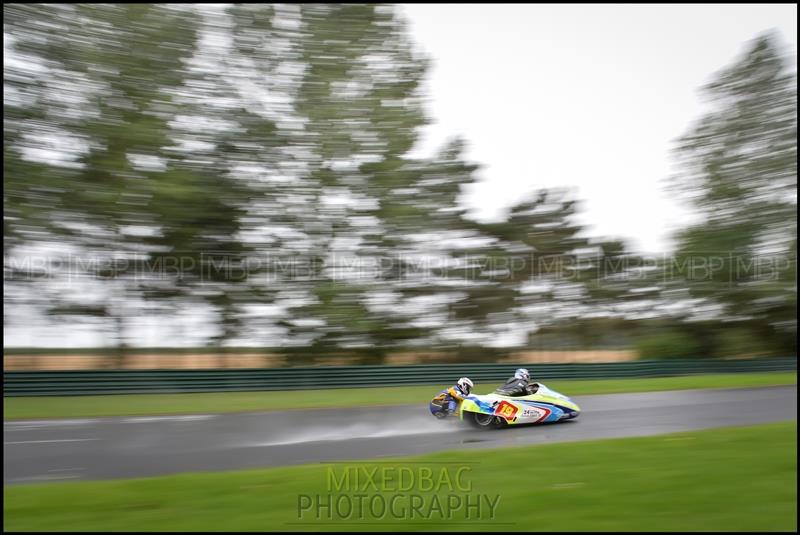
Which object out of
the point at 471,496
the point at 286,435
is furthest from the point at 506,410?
the point at 471,496

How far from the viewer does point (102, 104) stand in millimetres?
18891

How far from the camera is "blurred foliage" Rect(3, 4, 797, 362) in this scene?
18.7m

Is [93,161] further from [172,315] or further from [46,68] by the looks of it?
[172,315]

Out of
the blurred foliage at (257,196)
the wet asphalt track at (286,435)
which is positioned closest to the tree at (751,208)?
the blurred foliage at (257,196)

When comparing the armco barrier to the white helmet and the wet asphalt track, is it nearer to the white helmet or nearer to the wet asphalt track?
the wet asphalt track

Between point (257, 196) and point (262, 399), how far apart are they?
744 centimetres

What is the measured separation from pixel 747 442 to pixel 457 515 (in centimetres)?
563

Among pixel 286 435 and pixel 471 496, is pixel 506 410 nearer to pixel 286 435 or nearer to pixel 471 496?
pixel 286 435

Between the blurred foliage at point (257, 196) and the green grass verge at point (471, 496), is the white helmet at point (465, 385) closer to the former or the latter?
the green grass verge at point (471, 496)

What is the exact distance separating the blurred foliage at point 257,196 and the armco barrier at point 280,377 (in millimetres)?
2661

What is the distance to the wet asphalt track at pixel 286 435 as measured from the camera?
8852 millimetres

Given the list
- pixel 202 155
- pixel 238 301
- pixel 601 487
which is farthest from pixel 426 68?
pixel 601 487

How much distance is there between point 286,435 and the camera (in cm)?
1097

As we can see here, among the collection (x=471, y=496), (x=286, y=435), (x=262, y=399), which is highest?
(x=471, y=496)
